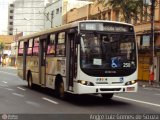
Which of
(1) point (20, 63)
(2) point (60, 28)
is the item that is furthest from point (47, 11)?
(2) point (60, 28)

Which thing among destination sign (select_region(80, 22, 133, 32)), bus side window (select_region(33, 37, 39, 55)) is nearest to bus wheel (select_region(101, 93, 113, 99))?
destination sign (select_region(80, 22, 133, 32))

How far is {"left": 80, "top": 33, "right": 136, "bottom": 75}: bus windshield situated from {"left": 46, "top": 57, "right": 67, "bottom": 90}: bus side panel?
1.70 meters

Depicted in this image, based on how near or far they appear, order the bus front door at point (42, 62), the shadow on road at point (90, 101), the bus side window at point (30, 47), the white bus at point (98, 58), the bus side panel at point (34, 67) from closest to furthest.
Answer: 1. the white bus at point (98, 58)
2. the shadow on road at point (90, 101)
3. the bus front door at point (42, 62)
4. the bus side panel at point (34, 67)
5. the bus side window at point (30, 47)

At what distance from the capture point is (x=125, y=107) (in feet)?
51.5

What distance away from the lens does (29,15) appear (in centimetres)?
12431

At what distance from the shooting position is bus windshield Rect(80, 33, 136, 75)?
52.7ft

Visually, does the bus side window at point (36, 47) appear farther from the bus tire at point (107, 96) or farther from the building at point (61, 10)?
the building at point (61, 10)

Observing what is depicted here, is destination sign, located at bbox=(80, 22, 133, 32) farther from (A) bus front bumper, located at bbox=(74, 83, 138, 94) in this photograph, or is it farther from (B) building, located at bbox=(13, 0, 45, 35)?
(B) building, located at bbox=(13, 0, 45, 35)

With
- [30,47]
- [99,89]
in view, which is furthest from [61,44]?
[30,47]

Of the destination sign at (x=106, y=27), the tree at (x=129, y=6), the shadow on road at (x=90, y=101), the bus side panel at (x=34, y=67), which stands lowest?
the shadow on road at (x=90, y=101)

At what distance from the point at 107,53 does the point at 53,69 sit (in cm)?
356

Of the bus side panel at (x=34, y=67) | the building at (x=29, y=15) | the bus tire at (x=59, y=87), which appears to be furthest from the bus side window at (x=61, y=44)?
the building at (x=29, y=15)

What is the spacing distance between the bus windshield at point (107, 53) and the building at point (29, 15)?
105 metres

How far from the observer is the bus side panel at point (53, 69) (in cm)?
1767
